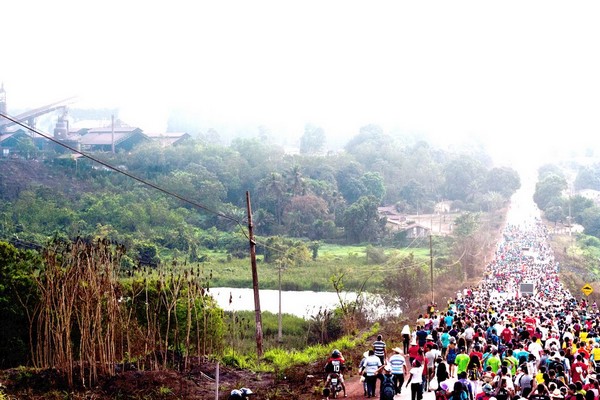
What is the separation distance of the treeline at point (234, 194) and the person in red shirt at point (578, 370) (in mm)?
30128

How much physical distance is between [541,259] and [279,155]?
61.7 m

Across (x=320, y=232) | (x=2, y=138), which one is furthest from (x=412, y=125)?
(x=320, y=232)

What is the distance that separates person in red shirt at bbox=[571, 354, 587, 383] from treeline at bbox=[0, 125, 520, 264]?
30128 mm

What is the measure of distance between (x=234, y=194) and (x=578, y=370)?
92416 millimetres

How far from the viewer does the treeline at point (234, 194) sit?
247ft

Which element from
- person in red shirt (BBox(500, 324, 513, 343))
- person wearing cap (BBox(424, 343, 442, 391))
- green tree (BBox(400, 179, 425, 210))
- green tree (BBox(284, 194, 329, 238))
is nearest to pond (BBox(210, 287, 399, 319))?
person in red shirt (BBox(500, 324, 513, 343))

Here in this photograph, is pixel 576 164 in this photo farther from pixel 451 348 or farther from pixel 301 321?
pixel 451 348

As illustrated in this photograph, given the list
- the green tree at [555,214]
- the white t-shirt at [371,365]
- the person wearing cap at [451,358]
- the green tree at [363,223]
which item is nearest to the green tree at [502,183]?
the green tree at [555,214]

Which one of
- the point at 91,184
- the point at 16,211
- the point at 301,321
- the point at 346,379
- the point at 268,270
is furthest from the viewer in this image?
the point at 91,184

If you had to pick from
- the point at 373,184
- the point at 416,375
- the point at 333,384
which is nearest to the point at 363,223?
the point at 373,184

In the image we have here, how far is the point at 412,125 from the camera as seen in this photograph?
198125 mm

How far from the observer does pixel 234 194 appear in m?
108

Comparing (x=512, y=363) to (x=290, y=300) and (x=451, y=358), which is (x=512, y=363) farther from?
(x=290, y=300)

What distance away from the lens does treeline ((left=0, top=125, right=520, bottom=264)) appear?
75.3 m
